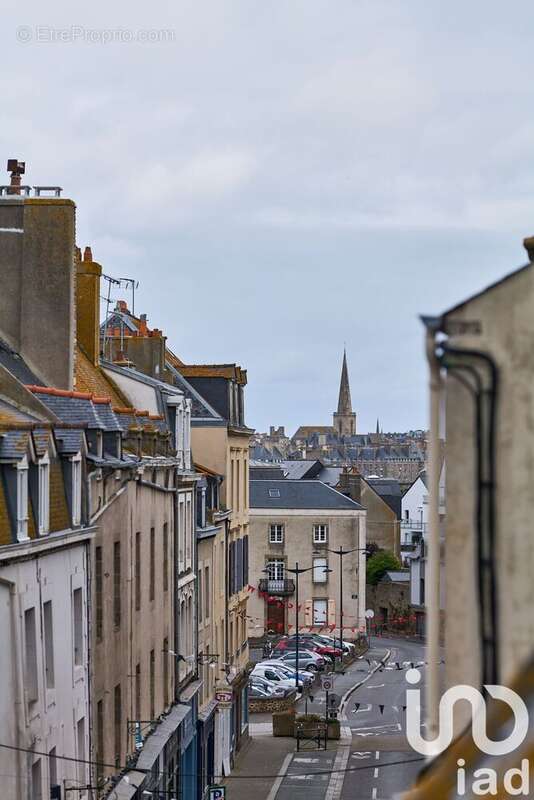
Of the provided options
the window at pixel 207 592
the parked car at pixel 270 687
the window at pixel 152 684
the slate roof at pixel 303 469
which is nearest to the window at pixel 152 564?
the window at pixel 152 684

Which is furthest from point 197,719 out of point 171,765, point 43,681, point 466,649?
point 466,649

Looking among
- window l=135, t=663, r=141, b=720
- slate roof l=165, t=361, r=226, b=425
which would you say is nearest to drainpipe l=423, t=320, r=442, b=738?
window l=135, t=663, r=141, b=720

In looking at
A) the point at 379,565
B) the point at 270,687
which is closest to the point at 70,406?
the point at 270,687

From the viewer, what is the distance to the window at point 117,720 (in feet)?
86.3

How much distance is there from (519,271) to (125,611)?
22.3 meters

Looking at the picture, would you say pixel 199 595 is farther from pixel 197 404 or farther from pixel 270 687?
pixel 270 687

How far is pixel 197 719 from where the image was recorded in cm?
3806

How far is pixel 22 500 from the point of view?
64.0 ft

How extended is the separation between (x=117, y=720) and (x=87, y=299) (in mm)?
9353

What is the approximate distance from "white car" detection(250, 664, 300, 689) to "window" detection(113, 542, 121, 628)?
124 feet

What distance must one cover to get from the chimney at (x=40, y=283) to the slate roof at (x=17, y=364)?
150 millimetres

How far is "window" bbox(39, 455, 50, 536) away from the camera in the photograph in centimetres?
2058

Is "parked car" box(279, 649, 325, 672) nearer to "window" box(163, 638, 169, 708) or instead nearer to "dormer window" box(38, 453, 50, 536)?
"window" box(163, 638, 169, 708)

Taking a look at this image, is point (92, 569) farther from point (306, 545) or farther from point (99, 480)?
point (306, 545)
